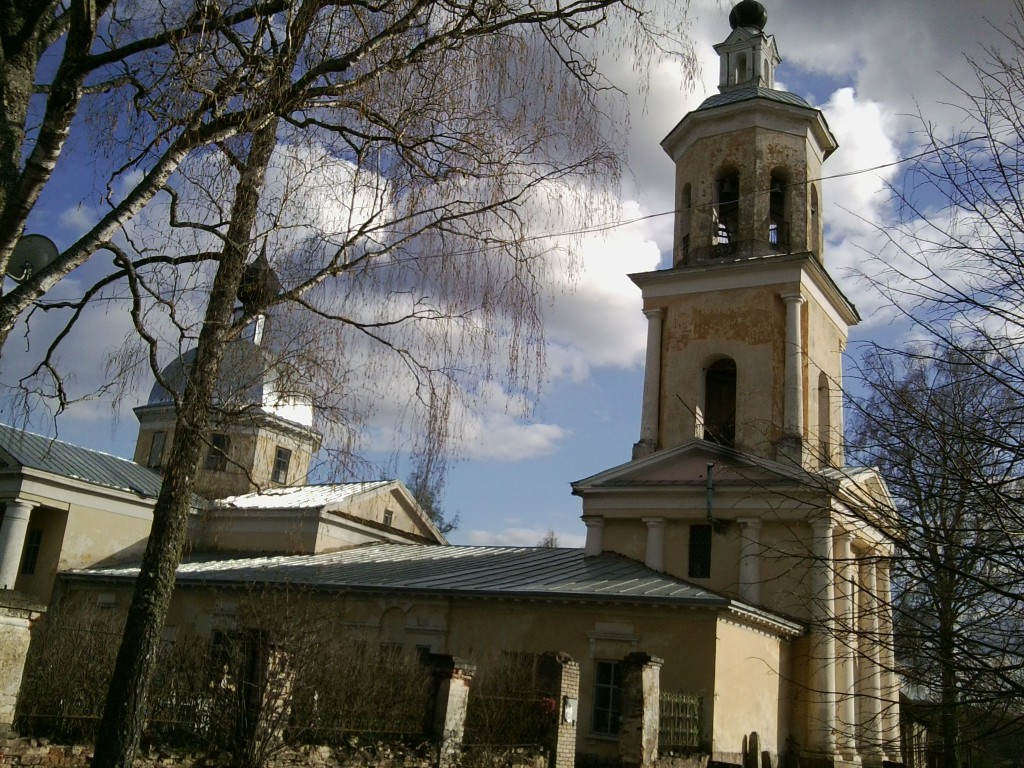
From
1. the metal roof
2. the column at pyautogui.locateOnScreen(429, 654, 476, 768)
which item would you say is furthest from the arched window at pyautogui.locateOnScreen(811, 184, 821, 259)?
the column at pyautogui.locateOnScreen(429, 654, 476, 768)

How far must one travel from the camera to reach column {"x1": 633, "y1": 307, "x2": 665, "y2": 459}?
Answer: 2150 cm

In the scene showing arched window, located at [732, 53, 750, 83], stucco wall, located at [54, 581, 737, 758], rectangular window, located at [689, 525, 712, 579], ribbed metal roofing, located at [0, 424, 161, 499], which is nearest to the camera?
stucco wall, located at [54, 581, 737, 758]

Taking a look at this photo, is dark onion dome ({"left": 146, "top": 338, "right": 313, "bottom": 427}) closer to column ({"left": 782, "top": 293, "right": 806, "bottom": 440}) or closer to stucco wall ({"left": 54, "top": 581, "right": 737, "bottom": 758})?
stucco wall ({"left": 54, "top": 581, "right": 737, "bottom": 758})

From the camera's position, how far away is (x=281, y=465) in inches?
1237

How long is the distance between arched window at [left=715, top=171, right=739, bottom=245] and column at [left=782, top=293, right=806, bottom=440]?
2400mm

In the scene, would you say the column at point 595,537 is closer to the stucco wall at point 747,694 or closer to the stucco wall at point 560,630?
the stucco wall at point 560,630

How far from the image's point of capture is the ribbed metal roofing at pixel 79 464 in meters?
25.9

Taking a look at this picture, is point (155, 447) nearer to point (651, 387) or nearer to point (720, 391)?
point (651, 387)

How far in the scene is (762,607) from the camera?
18.2 metres

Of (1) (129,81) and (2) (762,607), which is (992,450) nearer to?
(1) (129,81)

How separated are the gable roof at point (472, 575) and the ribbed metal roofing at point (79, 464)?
2.89 meters

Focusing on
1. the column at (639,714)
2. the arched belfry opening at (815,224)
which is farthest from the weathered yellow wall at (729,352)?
the column at (639,714)

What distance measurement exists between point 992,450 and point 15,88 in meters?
6.46

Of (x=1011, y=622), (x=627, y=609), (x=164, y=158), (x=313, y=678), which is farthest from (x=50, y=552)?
(x=1011, y=622)
